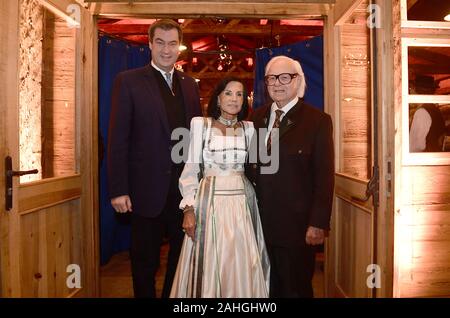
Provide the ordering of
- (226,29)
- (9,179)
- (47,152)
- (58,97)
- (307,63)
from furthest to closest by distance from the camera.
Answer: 1. (226,29)
2. (307,63)
3. (58,97)
4. (47,152)
5. (9,179)

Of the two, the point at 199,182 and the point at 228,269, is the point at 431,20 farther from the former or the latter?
the point at 228,269

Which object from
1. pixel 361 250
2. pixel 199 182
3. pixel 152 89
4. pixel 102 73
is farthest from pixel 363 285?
pixel 102 73

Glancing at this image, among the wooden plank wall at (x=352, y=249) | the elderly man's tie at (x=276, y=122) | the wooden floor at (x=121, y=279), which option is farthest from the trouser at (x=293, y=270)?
the wooden floor at (x=121, y=279)

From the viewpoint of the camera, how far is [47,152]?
2490 mm

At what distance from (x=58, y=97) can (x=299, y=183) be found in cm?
165

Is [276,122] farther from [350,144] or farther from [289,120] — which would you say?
[350,144]

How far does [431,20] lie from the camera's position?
2.84 meters

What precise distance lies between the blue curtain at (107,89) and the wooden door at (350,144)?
225 centimetres

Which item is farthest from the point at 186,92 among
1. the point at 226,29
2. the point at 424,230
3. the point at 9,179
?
the point at 226,29

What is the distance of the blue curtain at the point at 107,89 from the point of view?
407cm

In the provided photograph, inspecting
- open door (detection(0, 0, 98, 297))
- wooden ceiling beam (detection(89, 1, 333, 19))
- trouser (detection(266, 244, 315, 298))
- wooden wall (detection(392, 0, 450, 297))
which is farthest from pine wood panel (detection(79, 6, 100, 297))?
wooden wall (detection(392, 0, 450, 297))

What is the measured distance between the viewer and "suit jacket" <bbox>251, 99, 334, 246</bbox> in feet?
7.00

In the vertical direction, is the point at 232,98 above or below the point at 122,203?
above

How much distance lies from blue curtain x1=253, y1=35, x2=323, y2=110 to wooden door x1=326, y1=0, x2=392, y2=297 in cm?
103
